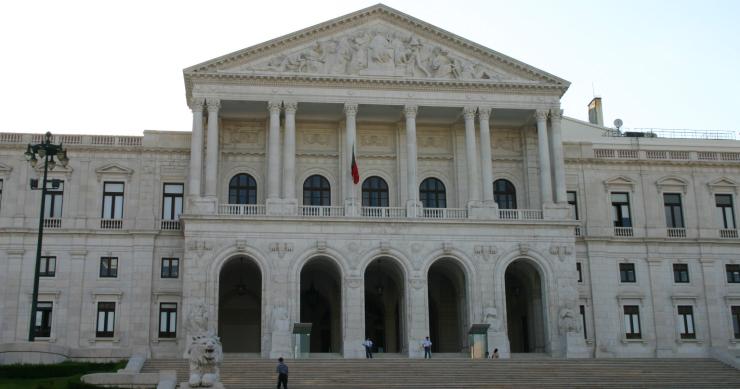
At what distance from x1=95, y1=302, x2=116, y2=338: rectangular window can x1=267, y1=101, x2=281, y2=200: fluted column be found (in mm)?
11216

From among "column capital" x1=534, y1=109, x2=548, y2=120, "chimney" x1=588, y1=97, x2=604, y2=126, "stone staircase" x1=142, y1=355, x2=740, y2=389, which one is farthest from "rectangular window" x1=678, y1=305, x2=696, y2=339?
"chimney" x1=588, y1=97, x2=604, y2=126

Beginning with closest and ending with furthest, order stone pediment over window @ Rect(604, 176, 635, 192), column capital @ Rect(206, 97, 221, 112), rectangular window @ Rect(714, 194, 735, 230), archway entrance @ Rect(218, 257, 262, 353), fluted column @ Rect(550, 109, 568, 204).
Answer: column capital @ Rect(206, 97, 221, 112), fluted column @ Rect(550, 109, 568, 204), archway entrance @ Rect(218, 257, 262, 353), stone pediment over window @ Rect(604, 176, 635, 192), rectangular window @ Rect(714, 194, 735, 230)

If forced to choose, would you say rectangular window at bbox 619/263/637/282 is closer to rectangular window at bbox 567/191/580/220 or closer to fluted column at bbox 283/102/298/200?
rectangular window at bbox 567/191/580/220

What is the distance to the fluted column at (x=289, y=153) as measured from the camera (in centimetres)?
5166

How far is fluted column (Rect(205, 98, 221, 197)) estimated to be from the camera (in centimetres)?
5141

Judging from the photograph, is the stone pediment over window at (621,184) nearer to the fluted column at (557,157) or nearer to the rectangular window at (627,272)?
the rectangular window at (627,272)

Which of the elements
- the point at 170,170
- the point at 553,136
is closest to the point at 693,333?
the point at 553,136

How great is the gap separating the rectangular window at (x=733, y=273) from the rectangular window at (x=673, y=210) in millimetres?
3812

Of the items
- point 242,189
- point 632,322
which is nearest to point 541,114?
point 632,322

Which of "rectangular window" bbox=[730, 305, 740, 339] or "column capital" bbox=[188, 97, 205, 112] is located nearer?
"column capital" bbox=[188, 97, 205, 112]

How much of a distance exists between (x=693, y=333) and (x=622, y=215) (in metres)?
8.29

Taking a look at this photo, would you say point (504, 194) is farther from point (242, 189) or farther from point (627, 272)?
point (242, 189)

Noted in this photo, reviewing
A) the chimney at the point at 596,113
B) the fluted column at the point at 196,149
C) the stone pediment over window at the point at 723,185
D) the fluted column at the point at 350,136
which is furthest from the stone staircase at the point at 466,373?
the chimney at the point at 596,113

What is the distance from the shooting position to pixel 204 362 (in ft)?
Result: 108
